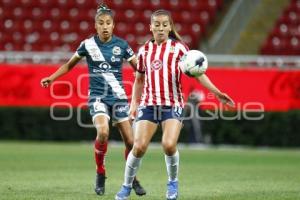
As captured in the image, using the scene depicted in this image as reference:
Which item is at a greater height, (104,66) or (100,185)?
(104,66)

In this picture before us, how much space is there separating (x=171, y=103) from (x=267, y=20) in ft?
55.2

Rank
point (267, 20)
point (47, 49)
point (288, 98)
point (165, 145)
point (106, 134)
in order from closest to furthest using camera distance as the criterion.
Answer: point (165, 145), point (106, 134), point (288, 98), point (47, 49), point (267, 20)

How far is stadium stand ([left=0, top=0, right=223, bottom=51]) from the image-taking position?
2378cm

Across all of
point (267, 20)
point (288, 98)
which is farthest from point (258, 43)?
point (288, 98)

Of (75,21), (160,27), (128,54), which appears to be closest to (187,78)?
(75,21)

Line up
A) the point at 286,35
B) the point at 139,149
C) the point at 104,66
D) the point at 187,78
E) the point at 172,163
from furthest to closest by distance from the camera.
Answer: the point at 286,35
the point at 187,78
the point at 104,66
the point at 172,163
the point at 139,149

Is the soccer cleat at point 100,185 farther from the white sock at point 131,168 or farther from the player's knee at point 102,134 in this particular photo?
the white sock at point 131,168

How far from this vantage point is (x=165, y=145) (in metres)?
8.80

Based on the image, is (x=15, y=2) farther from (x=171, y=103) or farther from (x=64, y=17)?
(x=171, y=103)

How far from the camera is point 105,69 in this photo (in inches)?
400

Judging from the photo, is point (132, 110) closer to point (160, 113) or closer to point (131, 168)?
point (160, 113)

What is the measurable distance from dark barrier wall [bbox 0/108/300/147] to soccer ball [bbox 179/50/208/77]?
488 inches

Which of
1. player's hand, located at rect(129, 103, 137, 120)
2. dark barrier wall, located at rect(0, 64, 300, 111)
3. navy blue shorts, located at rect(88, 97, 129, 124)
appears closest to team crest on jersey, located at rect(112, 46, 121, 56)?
navy blue shorts, located at rect(88, 97, 129, 124)

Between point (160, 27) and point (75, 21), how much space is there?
15.7m
